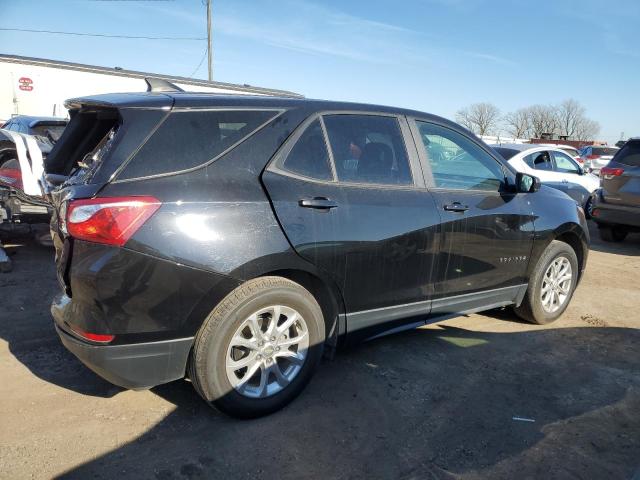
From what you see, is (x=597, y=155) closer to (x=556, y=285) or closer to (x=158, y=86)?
(x=556, y=285)

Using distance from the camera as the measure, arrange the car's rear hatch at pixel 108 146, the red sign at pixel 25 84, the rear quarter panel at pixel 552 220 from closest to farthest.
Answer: the car's rear hatch at pixel 108 146 < the rear quarter panel at pixel 552 220 < the red sign at pixel 25 84

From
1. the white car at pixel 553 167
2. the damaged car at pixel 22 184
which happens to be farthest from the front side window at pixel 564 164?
the damaged car at pixel 22 184

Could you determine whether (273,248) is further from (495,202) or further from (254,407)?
(495,202)

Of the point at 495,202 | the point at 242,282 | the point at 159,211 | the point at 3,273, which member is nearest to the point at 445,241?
the point at 495,202

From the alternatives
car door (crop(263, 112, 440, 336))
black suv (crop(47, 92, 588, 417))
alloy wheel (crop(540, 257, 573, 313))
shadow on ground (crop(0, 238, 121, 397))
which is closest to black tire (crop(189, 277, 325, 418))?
black suv (crop(47, 92, 588, 417))

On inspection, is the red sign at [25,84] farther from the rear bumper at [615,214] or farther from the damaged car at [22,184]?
the rear bumper at [615,214]

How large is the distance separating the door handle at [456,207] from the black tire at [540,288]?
1160 millimetres

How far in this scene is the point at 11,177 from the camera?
19.8 feet

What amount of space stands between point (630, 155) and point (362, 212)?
7.31 m

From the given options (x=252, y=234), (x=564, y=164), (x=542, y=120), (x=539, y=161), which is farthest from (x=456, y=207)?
(x=542, y=120)

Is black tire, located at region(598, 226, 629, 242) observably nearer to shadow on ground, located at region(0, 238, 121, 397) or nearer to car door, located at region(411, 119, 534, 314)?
car door, located at region(411, 119, 534, 314)

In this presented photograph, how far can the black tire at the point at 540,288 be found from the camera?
14.8 ft

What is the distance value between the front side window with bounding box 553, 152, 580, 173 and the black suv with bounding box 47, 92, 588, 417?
27.5ft

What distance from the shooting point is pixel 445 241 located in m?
3.67
